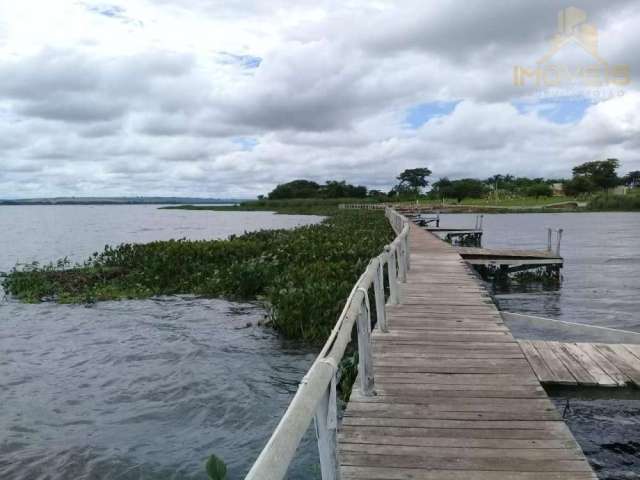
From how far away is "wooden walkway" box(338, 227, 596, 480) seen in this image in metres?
3.88

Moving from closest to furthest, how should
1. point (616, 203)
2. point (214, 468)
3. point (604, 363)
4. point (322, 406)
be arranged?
point (322, 406) < point (214, 468) < point (604, 363) < point (616, 203)

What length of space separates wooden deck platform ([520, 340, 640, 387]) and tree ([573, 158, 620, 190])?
151 metres

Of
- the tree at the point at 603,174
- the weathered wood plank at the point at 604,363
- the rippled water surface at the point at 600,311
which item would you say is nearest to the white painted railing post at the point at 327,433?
the rippled water surface at the point at 600,311

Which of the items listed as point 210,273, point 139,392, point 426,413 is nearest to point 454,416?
point 426,413

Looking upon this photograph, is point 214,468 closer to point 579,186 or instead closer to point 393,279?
point 393,279

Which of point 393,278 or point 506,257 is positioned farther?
point 506,257

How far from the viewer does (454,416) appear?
15.6ft

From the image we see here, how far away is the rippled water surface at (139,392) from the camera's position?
21.7ft

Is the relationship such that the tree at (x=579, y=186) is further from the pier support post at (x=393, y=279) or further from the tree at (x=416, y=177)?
the pier support post at (x=393, y=279)

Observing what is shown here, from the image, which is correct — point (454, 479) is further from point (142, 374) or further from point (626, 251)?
point (626, 251)

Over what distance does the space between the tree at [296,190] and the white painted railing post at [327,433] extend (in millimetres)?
146119

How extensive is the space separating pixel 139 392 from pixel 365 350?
511 centimetres

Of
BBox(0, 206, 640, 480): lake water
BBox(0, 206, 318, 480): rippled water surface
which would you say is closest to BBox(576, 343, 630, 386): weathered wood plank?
BBox(0, 206, 640, 480): lake water

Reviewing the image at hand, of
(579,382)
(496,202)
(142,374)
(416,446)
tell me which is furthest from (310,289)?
(496,202)
